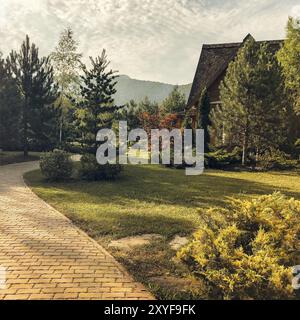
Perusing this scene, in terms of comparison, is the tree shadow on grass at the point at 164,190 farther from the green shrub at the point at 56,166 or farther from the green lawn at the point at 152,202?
the green shrub at the point at 56,166

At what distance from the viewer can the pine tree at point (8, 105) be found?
24.1 m

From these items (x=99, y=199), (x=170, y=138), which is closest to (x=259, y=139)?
(x=170, y=138)

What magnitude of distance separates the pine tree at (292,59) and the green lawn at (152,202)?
24.5ft

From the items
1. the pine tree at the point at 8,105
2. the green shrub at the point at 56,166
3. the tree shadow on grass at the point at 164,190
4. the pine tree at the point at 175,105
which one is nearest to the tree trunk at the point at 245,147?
the tree shadow on grass at the point at 164,190

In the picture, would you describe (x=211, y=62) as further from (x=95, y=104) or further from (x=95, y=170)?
(x=95, y=170)

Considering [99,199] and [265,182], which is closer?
[99,199]

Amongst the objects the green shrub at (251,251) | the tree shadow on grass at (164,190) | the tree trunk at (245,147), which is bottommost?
the tree shadow on grass at (164,190)

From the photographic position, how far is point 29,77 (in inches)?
966

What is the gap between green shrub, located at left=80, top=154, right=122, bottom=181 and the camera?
1485 centimetres

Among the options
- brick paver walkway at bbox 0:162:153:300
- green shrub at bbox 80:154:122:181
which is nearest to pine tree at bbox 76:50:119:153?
green shrub at bbox 80:154:122:181

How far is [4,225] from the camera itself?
7.89m
